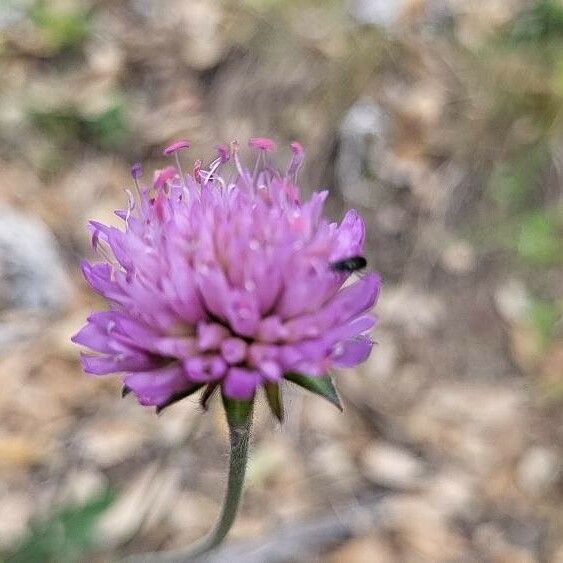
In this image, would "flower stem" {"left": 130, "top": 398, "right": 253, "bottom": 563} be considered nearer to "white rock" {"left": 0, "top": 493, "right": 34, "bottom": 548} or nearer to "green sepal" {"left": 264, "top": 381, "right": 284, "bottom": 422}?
"green sepal" {"left": 264, "top": 381, "right": 284, "bottom": 422}

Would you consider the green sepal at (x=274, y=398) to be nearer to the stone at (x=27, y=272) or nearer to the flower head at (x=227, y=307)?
the flower head at (x=227, y=307)

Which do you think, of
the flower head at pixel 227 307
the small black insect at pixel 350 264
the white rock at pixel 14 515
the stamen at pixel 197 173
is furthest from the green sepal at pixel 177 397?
the white rock at pixel 14 515

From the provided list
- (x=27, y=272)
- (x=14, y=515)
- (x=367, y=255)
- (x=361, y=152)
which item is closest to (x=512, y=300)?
(x=367, y=255)

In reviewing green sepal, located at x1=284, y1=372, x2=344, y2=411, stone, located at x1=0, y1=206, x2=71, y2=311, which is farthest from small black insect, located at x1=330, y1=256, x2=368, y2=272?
stone, located at x1=0, y1=206, x2=71, y2=311

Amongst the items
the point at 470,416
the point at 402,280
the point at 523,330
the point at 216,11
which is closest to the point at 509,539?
the point at 470,416

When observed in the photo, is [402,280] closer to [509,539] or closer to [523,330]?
[523,330]

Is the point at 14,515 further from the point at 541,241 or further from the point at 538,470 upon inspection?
the point at 541,241

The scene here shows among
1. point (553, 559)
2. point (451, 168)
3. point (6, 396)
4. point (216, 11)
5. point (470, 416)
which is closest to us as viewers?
point (553, 559)
